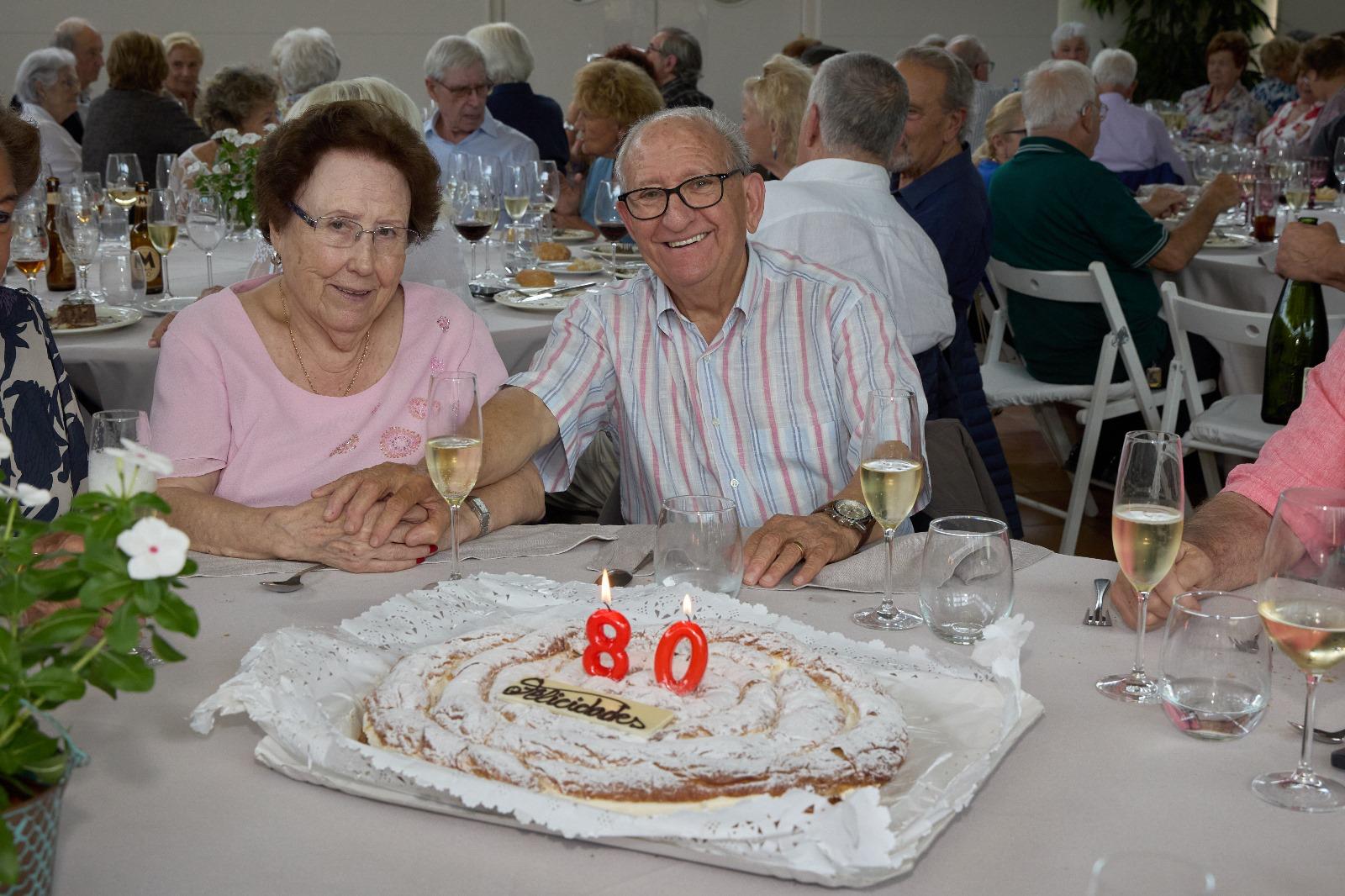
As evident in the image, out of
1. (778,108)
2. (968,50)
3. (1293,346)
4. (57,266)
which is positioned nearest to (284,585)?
(57,266)

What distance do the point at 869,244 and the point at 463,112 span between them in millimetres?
3586

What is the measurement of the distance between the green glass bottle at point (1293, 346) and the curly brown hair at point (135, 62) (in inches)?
219

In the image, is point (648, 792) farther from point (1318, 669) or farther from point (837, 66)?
point (837, 66)

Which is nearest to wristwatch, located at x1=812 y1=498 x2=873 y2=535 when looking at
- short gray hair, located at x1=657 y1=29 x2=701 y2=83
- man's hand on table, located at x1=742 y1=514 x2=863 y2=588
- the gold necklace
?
man's hand on table, located at x1=742 y1=514 x2=863 y2=588

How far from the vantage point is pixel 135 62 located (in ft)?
22.2

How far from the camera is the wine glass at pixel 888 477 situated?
1513 millimetres

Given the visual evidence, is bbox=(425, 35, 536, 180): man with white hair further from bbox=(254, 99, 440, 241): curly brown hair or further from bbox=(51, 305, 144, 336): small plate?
bbox=(254, 99, 440, 241): curly brown hair

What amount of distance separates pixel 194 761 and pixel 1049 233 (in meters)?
4.14

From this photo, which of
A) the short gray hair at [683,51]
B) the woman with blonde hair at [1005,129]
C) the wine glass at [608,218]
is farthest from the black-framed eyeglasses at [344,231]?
Answer: the short gray hair at [683,51]

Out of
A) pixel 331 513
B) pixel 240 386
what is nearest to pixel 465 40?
pixel 240 386

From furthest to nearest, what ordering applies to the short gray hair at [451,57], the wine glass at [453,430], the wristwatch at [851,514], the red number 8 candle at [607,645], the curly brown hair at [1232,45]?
the curly brown hair at [1232,45]
the short gray hair at [451,57]
the wristwatch at [851,514]
the wine glass at [453,430]
the red number 8 candle at [607,645]

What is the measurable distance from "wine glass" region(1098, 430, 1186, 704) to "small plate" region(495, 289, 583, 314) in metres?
2.30

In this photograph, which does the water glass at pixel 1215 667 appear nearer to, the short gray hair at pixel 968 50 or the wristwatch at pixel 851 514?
the wristwatch at pixel 851 514

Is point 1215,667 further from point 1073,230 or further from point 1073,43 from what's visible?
point 1073,43
